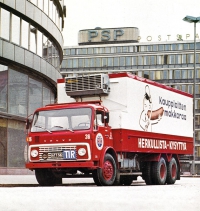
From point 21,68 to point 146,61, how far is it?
63.4 m

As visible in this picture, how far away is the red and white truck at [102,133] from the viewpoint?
17.1 metres

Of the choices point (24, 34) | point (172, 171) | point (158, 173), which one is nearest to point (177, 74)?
point (24, 34)

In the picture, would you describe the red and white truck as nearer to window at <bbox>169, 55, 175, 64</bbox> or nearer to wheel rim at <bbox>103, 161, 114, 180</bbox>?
wheel rim at <bbox>103, 161, 114, 180</bbox>

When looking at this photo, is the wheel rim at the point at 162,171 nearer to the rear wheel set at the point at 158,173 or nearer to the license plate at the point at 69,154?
the rear wheel set at the point at 158,173

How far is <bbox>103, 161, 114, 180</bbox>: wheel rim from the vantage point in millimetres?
17223

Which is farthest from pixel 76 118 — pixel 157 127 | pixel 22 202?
pixel 22 202

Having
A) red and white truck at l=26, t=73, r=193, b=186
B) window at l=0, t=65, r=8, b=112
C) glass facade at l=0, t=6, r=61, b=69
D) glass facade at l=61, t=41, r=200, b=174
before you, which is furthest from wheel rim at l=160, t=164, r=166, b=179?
glass facade at l=61, t=41, r=200, b=174

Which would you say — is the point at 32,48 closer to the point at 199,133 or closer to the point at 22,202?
the point at 22,202

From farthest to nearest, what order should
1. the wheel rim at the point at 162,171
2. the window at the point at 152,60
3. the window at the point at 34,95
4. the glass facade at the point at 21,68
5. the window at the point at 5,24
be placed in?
the window at the point at 152,60, the window at the point at 34,95, the glass facade at the point at 21,68, the window at the point at 5,24, the wheel rim at the point at 162,171

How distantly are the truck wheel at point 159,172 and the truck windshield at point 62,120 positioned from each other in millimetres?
4182

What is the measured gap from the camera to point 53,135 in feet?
56.7

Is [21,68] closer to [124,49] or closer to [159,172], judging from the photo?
[159,172]

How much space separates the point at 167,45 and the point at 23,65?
209 ft

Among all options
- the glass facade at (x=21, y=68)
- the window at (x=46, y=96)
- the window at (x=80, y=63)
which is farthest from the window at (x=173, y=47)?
the window at (x=46, y=96)
